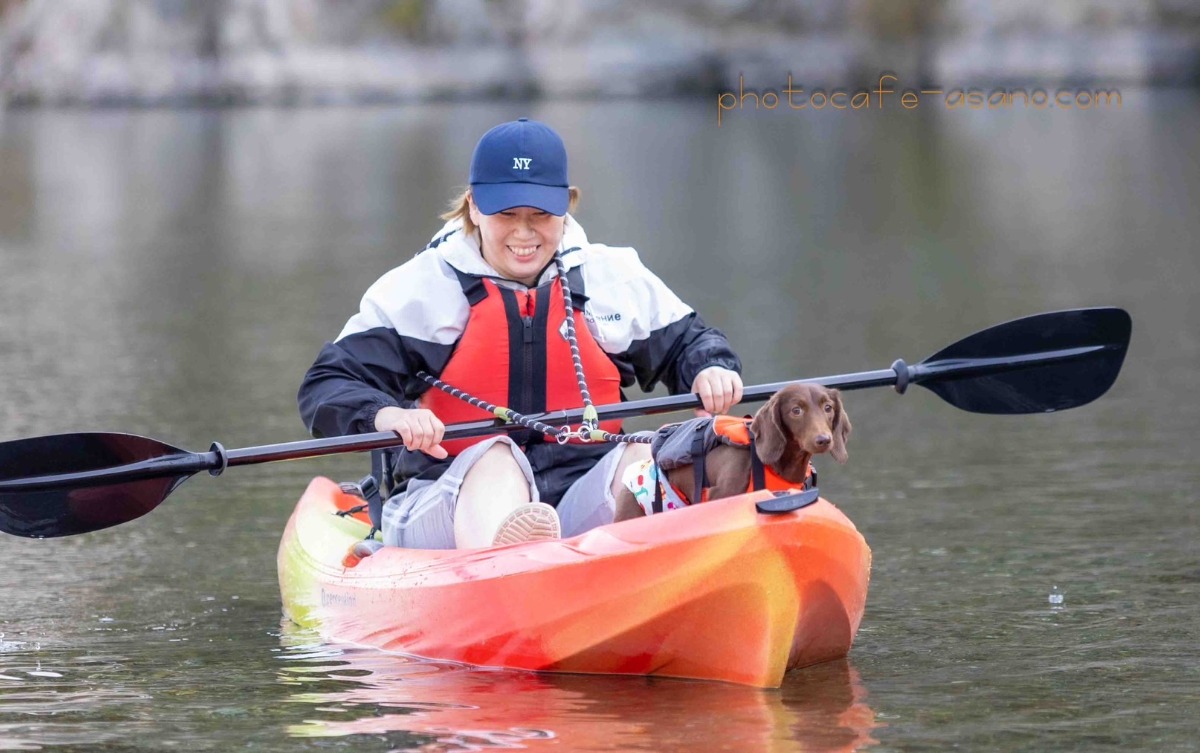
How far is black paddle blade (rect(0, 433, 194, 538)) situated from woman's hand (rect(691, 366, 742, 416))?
1423 mm

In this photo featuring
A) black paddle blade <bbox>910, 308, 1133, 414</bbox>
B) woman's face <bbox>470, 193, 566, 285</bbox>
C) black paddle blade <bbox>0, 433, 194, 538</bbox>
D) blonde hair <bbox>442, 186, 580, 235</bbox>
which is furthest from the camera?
black paddle blade <bbox>910, 308, 1133, 414</bbox>

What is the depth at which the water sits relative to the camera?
4.55 meters

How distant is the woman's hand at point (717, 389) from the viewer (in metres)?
5.05

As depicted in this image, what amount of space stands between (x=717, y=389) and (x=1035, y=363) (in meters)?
Result: 1.25

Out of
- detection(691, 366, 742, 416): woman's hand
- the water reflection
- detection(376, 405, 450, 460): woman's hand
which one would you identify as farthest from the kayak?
detection(691, 366, 742, 416): woman's hand

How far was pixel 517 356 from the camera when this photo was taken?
520 cm

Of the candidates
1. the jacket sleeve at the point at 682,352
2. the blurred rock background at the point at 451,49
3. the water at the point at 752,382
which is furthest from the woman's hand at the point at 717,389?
the blurred rock background at the point at 451,49

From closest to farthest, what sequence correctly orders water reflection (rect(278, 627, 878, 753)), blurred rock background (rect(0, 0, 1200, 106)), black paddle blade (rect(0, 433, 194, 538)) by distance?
water reflection (rect(278, 627, 878, 753)) < black paddle blade (rect(0, 433, 194, 538)) < blurred rock background (rect(0, 0, 1200, 106))

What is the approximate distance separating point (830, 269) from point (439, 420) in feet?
32.8

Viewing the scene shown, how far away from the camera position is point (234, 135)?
115ft

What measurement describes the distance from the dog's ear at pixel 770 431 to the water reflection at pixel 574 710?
Answer: 23.2 inches

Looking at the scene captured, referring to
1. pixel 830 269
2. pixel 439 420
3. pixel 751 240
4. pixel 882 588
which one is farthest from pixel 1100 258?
pixel 439 420

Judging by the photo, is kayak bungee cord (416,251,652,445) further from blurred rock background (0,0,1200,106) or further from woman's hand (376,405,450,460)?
blurred rock background (0,0,1200,106)

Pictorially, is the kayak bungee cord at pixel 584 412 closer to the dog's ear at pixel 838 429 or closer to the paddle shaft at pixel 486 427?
the paddle shaft at pixel 486 427
